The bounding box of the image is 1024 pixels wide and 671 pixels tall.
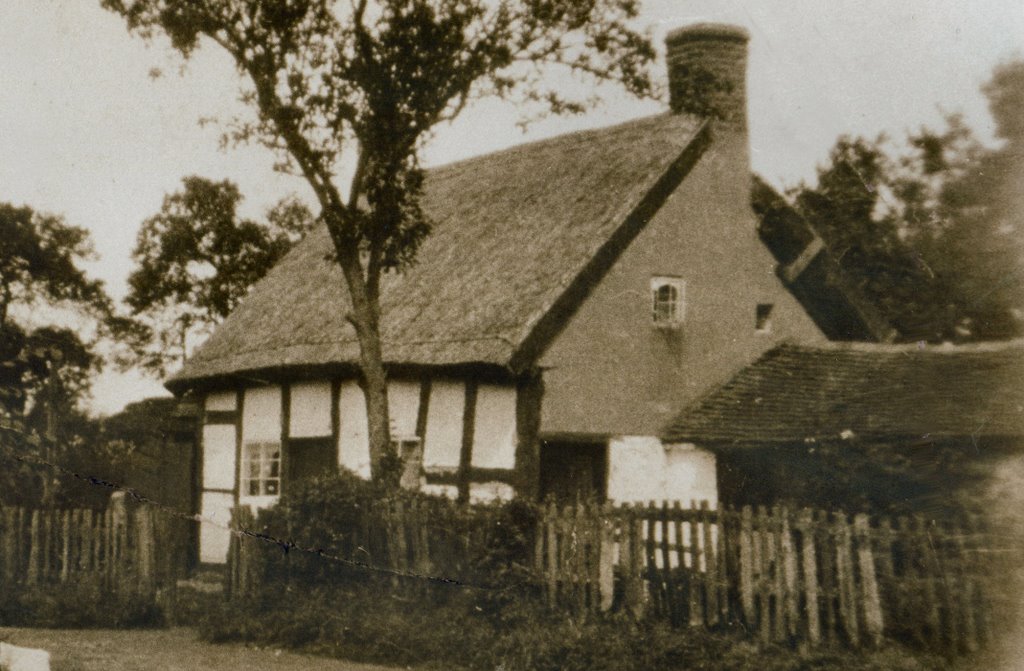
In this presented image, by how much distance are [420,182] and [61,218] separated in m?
8.29

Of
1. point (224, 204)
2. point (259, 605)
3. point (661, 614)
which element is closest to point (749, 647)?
point (661, 614)

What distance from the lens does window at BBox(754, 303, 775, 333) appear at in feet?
60.1

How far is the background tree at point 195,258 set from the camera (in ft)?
108

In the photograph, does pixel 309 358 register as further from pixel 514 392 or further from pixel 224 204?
pixel 224 204

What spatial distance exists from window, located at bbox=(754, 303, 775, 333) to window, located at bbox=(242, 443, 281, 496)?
8.38 metres

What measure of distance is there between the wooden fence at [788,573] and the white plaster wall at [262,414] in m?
8.91

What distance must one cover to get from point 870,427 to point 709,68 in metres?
7.46

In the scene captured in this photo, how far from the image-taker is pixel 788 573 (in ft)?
32.8

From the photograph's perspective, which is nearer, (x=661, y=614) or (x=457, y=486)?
(x=661, y=614)

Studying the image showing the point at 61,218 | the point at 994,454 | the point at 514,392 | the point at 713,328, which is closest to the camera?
the point at 994,454

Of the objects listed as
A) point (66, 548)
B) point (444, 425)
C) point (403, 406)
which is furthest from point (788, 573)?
point (66, 548)

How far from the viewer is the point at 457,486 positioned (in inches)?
615

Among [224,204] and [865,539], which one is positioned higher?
[224,204]

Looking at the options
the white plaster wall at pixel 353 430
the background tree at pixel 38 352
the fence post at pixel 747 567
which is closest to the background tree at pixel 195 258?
the background tree at pixel 38 352
